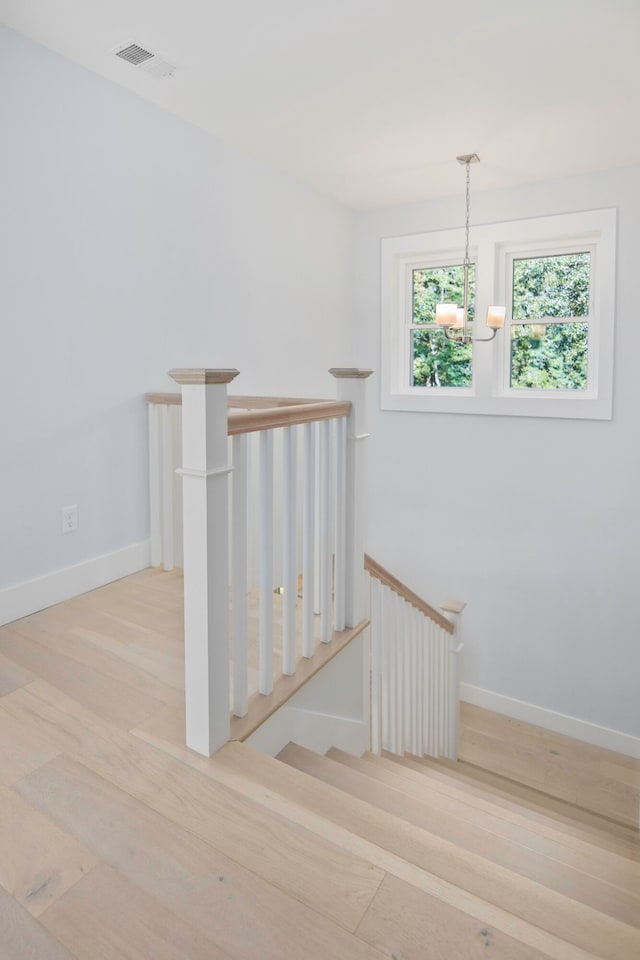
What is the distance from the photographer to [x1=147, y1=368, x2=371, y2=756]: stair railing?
1.58 m

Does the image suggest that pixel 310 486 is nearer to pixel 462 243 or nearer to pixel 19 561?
pixel 19 561

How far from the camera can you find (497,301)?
4.28 m

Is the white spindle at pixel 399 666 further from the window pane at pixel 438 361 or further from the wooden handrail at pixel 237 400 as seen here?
the window pane at pixel 438 361

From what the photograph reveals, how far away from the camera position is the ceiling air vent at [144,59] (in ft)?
8.02

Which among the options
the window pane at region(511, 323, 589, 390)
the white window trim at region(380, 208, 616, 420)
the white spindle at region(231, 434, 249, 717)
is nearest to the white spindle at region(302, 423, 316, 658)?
the white spindle at region(231, 434, 249, 717)

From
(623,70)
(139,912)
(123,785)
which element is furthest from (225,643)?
(623,70)

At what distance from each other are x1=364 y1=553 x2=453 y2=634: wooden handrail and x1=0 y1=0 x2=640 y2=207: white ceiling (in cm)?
206

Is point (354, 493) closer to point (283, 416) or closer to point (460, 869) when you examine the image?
point (283, 416)

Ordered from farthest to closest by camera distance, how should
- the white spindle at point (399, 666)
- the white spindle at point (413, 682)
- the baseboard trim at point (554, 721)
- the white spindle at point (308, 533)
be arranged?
the baseboard trim at point (554, 721)
the white spindle at point (413, 682)
the white spindle at point (399, 666)
the white spindle at point (308, 533)

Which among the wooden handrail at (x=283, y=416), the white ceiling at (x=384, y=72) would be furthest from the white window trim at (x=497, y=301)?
the wooden handrail at (x=283, y=416)

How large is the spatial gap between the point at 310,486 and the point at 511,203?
3.06 meters

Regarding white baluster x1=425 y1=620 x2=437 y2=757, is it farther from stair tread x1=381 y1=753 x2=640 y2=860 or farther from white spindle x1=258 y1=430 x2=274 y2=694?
white spindle x1=258 y1=430 x2=274 y2=694

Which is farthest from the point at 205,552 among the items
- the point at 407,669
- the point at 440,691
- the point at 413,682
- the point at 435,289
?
the point at 435,289

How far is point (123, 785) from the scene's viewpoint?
1529mm
